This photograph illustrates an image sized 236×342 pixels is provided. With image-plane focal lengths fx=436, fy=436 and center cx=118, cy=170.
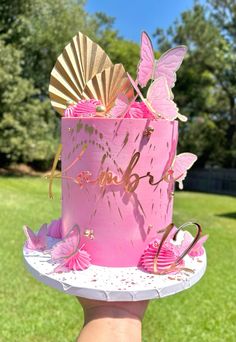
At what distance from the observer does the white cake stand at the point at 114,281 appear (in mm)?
1379

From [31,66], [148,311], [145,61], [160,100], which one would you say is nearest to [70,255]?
[160,100]

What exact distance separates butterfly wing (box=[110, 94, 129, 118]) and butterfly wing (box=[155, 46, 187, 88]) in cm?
19

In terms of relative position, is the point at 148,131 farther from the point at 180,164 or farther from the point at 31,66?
the point at 31,66

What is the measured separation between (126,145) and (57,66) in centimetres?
57

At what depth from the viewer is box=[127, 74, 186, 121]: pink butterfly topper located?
1.54 meters

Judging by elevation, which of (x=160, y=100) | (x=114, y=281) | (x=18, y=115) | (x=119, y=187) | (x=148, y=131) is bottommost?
(x=18, y=115)

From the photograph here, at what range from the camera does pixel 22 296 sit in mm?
4176

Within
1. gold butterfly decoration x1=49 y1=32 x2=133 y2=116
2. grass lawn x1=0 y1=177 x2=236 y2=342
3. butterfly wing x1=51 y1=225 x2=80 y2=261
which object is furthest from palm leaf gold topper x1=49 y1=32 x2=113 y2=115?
grass lawn x1=0 y1=177 x2=236 y2=342

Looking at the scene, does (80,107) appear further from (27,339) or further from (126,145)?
(27,339)

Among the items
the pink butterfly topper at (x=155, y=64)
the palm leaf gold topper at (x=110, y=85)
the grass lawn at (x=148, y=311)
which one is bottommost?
the grass lawn at (x=148, y=311)

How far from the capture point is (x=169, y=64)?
164 centimetres

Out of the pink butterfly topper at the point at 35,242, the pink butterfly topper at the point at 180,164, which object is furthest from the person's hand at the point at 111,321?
the pink butterfly topper at the point at 180,164

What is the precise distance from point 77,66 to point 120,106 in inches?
16.2

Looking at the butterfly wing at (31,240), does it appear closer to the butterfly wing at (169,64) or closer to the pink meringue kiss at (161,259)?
the pink meringue kiss at (161,259)
